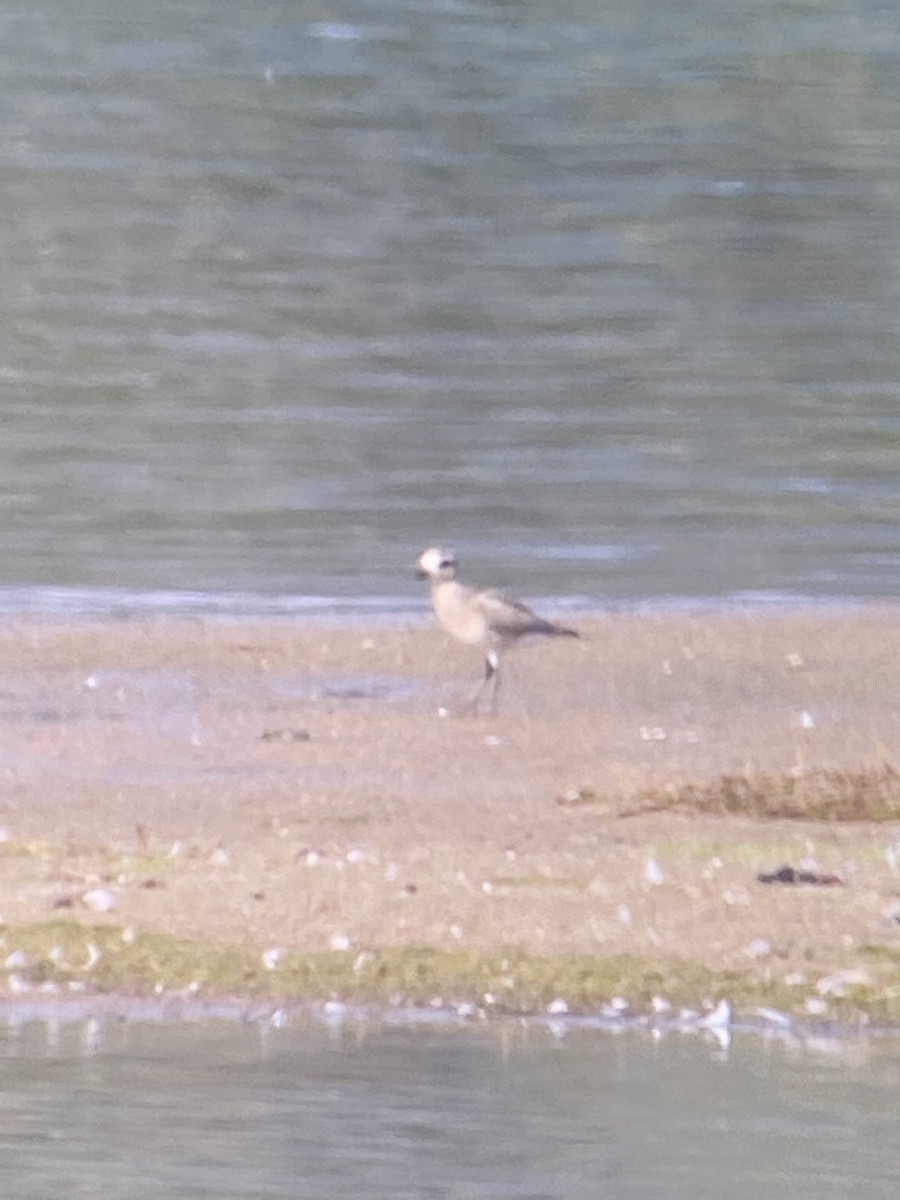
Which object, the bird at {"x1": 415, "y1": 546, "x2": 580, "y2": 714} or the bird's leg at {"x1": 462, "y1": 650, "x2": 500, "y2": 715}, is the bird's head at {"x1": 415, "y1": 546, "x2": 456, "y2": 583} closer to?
the bird at {"x1": 415, "y1": 546, "x2": 580, "y2": 714}

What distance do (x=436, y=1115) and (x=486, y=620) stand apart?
6593 millimetres

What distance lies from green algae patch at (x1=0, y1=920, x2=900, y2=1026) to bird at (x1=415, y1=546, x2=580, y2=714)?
493 cm

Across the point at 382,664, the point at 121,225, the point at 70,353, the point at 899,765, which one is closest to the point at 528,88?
the point at 121,225

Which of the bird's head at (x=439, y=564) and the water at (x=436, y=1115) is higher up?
the bird's head at (x=439, y=564)

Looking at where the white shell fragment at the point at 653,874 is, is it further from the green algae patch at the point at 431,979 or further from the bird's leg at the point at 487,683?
the bird's leg at the point at 487,683

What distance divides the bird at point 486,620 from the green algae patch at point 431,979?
16.2ft

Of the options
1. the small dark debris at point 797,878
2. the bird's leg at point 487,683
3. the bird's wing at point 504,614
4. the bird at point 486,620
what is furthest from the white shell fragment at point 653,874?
the bird's wing at point 504,614

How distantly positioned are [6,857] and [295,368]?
43.8ft

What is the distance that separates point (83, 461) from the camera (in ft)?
68.7

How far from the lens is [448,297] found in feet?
85.1

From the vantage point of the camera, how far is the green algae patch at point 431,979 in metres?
8.68

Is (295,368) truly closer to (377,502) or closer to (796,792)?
(377,502)

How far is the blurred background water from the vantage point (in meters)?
18.8

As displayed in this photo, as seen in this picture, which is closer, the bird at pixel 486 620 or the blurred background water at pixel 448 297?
the bird at pixel 486 620
